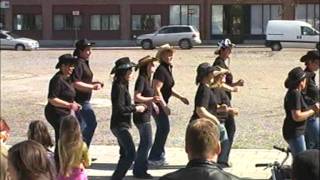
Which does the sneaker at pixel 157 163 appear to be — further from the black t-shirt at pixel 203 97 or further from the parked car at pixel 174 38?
the parked car at pixel 174 38

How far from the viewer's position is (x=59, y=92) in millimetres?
8984

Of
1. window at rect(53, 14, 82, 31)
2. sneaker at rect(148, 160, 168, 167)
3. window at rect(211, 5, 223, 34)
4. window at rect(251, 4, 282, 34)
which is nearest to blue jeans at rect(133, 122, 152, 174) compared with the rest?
sneaker at rect(148, 160, 168, 167)

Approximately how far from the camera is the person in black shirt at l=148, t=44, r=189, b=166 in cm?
990

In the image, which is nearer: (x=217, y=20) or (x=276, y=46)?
(x=276, y=46)

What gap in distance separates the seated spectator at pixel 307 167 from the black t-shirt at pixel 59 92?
17.8 feet

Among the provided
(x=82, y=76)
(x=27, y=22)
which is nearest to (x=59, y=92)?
(x=82, y=76)

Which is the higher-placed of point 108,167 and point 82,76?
point 82,76

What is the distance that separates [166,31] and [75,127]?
46.4 m

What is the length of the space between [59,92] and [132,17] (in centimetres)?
5776

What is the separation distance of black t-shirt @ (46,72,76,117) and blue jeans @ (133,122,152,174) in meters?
1.08

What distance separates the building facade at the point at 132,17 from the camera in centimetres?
6412

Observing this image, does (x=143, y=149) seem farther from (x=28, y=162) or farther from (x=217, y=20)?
(x=217, y=20)

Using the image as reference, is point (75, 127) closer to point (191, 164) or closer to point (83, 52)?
point (191, 164)

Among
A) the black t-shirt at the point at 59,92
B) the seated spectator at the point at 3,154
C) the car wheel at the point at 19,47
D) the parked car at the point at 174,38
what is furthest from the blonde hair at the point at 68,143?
the car wheel at the point at 19,47
